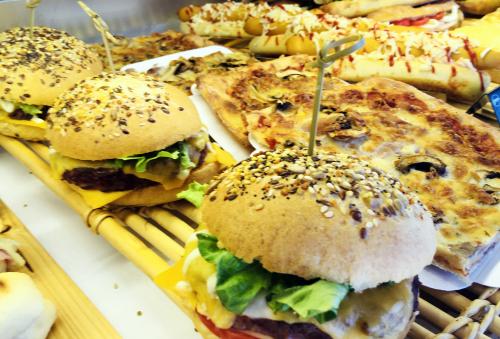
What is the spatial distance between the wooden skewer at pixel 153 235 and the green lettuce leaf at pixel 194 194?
0.21m

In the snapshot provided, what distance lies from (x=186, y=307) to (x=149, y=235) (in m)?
0.62

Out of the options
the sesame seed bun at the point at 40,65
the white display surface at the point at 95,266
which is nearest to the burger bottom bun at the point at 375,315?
the white display surface at the point at 95,266

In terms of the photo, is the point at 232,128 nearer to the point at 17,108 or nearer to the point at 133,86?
the point at 133,86

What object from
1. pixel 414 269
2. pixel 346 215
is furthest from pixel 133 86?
pixel 414 269

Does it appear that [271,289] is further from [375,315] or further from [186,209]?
[186,209]

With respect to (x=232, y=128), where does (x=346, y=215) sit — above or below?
above

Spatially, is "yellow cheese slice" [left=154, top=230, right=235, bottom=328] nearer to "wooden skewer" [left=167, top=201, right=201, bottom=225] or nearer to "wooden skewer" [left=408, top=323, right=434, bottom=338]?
"wooden skewer" [left=167, top=201, right=201, bottom=225]

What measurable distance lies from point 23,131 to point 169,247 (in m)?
1.53

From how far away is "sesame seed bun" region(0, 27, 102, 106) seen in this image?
320cm

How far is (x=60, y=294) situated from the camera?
2.22 meters

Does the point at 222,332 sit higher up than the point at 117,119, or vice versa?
the point at 117,119

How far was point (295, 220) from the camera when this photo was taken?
5.48 feet

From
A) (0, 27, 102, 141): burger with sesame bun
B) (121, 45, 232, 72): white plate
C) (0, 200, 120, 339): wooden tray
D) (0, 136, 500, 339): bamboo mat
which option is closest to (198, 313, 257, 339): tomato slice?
(0, 136, 500, 339): bamboo mat

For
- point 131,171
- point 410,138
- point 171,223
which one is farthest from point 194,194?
point 410,138
